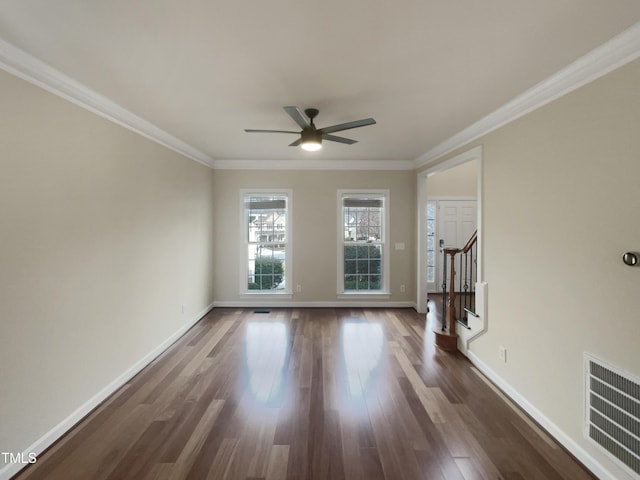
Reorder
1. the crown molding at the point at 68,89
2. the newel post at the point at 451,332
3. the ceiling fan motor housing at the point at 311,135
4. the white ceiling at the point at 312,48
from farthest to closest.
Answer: the newel post at the point at 451,332 < the ceiling fan motor housing at the point at 311,135 < the crown molding at the point at 68,89 < the white ceiling at the point at 312,48

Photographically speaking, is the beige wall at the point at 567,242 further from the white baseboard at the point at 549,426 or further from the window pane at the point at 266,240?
the window pane at the point at 266,240

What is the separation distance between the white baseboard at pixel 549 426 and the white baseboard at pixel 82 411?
363cm

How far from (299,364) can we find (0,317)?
2.41 metres

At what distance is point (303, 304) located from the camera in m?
5.30

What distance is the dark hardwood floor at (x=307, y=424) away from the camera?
182 centimetres

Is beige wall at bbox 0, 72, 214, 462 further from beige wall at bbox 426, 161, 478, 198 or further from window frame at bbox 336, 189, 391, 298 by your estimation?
beige wall at bbox 426, 161, 478, 198

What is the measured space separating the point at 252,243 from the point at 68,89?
136 inches

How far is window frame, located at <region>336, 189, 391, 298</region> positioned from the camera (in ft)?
17.2

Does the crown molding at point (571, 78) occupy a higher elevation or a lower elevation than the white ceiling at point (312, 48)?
lower

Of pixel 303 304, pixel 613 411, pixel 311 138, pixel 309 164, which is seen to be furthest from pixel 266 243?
pixel 613 411

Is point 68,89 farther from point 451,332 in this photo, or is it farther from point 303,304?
point 451,332

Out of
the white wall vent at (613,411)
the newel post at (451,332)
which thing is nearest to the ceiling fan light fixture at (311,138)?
the newel post at (451,332)

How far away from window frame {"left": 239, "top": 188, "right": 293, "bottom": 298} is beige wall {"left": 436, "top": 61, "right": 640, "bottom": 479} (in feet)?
10.8

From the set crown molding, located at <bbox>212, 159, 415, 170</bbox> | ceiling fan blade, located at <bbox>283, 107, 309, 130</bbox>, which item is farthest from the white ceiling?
crown molding, located at <bbox>212, 159, 415, 170</bbox>
